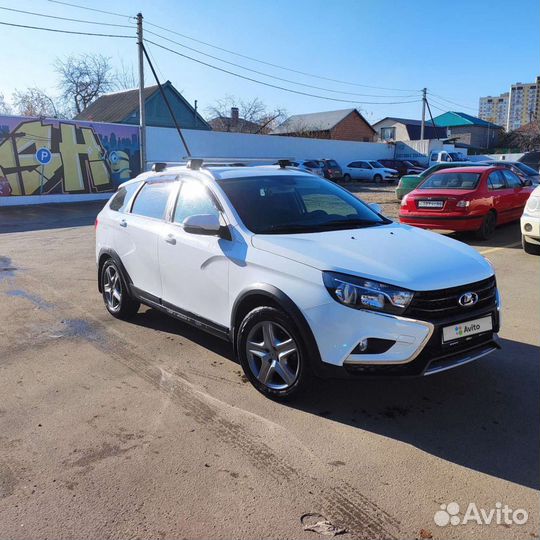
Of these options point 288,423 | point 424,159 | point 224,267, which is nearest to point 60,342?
point 224,267

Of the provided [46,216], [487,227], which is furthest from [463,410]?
[46,216]

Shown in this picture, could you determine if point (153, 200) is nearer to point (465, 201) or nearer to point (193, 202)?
point (193, 202)

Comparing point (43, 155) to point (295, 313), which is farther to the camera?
point (43, 155)

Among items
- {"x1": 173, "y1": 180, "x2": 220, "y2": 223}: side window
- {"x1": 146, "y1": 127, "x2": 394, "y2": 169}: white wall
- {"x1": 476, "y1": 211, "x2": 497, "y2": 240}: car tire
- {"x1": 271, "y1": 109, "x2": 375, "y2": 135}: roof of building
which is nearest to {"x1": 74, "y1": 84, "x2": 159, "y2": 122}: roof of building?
{"x1": 146, "y1": 127, "x2": 394, "y2": 169}: white wall

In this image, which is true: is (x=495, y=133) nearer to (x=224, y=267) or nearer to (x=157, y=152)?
(x=157, y=152)

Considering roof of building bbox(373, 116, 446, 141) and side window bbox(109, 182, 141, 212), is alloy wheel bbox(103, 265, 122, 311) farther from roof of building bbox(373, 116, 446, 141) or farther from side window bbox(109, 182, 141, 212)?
roof of building bbox(373, 116, 446, 141)

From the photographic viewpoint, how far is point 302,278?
11.5ft

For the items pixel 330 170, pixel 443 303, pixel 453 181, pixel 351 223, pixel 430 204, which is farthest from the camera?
pixel 330 170

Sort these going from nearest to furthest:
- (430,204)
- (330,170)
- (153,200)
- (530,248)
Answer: (153,200) → (530,248) → (430,204) → (330,170)

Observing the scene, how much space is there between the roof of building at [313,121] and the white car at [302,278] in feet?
171

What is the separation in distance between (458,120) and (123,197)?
252ft

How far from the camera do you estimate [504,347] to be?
488cm

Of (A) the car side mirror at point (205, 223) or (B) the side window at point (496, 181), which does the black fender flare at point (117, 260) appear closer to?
(A) the car side mirror at point (205, 223)

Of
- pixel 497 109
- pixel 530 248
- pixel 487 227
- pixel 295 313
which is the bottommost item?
pixel 530 248
